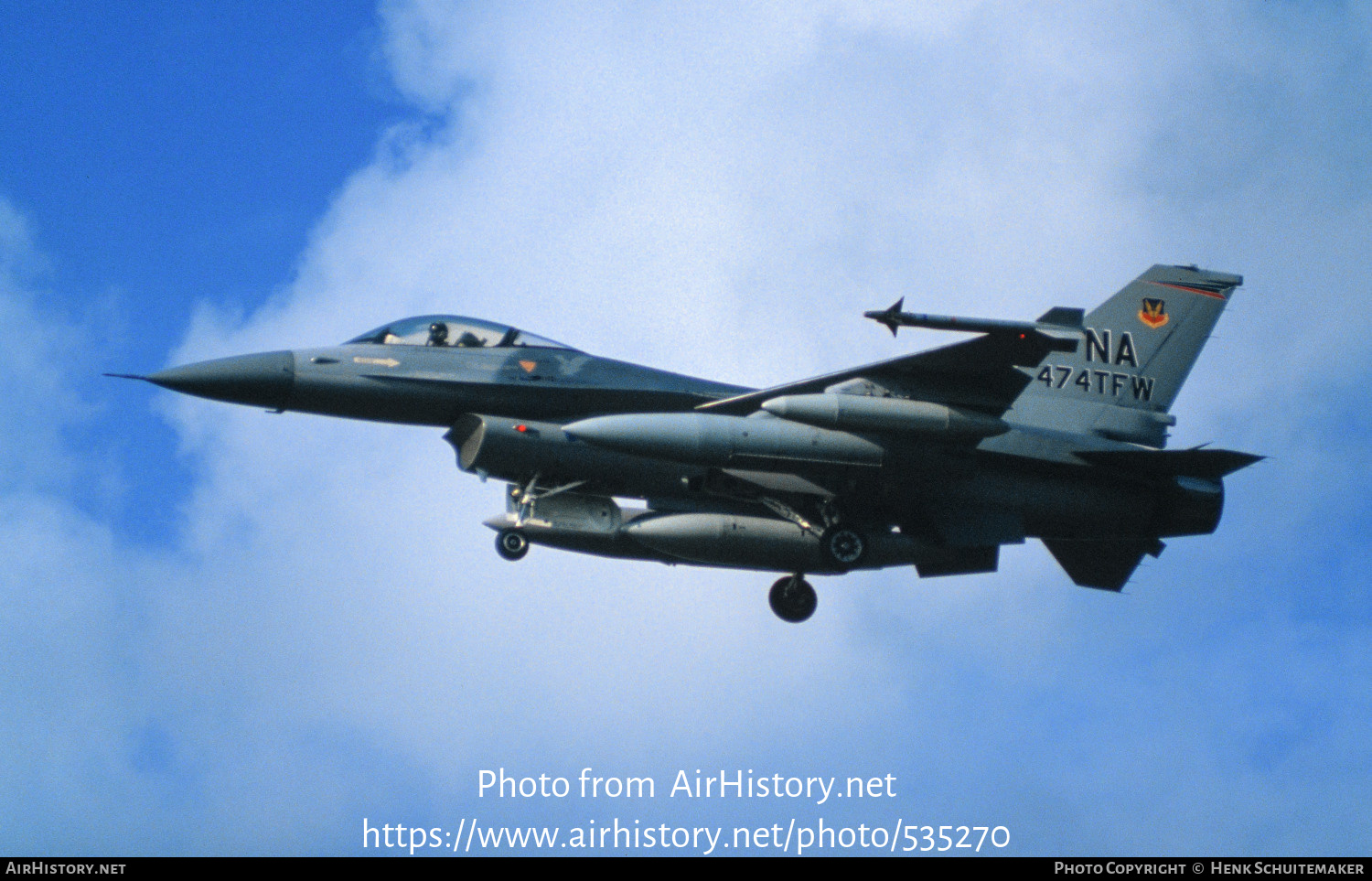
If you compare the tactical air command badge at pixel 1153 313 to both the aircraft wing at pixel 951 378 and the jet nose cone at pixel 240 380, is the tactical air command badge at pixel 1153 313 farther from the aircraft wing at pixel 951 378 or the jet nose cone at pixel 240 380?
the jet nose cone at pixel 240 380

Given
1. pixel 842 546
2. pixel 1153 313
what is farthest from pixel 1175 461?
pixel 842 546

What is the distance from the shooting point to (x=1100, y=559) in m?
21.7

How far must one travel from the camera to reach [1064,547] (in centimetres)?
2181

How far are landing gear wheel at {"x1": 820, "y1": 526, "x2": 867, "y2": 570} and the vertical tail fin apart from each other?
10.2 feet

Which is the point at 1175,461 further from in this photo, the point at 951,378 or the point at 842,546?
the point at 842,546

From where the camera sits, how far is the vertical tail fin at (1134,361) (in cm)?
2142

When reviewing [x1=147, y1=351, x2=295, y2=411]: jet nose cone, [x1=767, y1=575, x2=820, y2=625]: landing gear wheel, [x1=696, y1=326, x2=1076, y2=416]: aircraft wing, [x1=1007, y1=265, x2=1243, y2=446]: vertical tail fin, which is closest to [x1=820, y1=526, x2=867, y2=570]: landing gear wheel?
[x1=767, y1=575, x2=820, y2=625]: landing gear wheel

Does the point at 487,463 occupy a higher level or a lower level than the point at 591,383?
lower

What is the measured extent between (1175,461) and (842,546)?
14.8 feet
